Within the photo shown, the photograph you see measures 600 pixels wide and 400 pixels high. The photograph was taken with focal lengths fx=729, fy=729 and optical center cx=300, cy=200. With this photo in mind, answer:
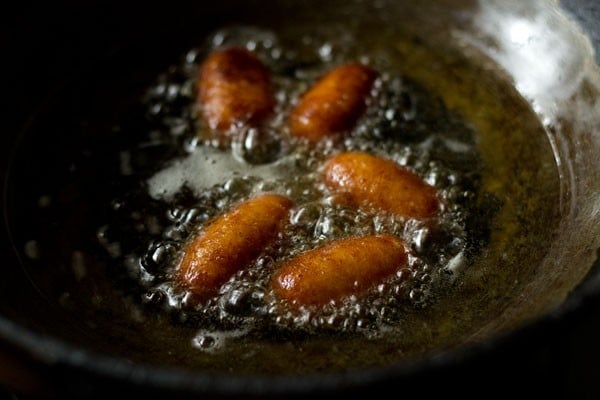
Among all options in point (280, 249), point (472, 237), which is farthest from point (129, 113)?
point (472, 237)

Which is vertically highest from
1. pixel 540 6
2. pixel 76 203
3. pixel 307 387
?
pixel 540 6

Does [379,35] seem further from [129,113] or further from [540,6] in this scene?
[129,113]

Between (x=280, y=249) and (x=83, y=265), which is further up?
(x=280, y=249)

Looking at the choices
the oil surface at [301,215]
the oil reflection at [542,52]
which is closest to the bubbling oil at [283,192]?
the oil surface at [301,215]

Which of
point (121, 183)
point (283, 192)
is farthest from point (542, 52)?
point (121, 183)

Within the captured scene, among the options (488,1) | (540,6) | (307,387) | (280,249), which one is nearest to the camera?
(307,387)

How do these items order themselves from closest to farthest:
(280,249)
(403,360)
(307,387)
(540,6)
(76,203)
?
(307,387) < (403,360) < (280,249) < (76,203) < (540,6)

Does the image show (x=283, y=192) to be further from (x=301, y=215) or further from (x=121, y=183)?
(x=121, y=183)
